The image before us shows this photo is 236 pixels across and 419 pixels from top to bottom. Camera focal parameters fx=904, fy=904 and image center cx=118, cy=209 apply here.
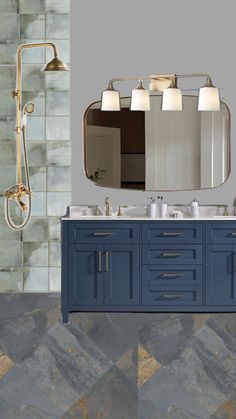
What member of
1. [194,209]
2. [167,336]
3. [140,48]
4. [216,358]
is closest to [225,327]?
[216,358]

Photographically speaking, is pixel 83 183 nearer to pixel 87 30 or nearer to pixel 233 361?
pixel 87 30

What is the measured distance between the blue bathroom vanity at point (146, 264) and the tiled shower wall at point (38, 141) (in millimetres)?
411

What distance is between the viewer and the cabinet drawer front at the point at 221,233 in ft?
20.2

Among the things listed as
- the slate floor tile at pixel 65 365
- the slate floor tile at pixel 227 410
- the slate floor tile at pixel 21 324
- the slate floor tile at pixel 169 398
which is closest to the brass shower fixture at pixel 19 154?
the slate floor tile at pixel 21 324

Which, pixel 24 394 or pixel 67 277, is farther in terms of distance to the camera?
pixel 24 394

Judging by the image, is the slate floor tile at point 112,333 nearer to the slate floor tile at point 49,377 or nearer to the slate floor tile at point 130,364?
the slate floor tile at point 130,364

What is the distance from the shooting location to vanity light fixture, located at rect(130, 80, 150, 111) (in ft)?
21.0

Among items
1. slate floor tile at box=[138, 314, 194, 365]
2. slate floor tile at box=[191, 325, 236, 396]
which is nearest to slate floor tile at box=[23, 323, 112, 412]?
slate floor tile at box=[138, 314, 194, 365]

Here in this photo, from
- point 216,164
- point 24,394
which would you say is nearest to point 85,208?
point 216,164

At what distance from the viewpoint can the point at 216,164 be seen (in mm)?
6500

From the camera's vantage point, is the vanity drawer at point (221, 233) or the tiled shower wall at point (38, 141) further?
the tiled shower wall at point (38, 141)

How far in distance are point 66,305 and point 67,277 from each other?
0.66 feet

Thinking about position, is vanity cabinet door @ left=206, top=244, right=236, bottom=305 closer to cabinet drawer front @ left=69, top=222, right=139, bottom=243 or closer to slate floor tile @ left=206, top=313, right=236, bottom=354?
slate floor tile @ left=206, top=313, right=236, bottom=354

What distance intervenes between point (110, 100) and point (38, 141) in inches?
23.7
